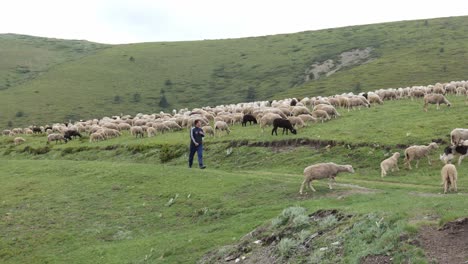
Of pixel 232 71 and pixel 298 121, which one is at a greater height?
pixel 232 71

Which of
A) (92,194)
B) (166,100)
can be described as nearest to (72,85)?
(166,100)

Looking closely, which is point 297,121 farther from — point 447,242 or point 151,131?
point 447,242

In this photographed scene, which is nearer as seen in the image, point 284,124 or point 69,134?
point 284,124

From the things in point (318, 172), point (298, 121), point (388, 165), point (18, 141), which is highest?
point (298, 121)

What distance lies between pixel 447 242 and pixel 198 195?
40.6 feet

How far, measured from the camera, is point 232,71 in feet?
472

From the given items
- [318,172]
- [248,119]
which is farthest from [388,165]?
[248,119]

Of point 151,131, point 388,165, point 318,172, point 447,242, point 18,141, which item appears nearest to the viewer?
point 447,242

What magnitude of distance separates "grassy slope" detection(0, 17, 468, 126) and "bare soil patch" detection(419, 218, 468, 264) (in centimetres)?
9518

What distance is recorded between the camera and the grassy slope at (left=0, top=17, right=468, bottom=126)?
378 feet

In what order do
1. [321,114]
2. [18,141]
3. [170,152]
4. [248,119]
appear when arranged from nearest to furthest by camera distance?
[170,152]
[321,114]
[248,119]
[18,141]

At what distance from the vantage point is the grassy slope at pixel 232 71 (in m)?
115

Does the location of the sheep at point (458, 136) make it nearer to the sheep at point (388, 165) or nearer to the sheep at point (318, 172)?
the sheep at point (388, 165)

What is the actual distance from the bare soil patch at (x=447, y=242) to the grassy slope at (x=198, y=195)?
415mm
